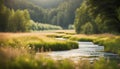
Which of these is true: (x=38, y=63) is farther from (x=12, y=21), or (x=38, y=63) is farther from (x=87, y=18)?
(x=87, y=18)

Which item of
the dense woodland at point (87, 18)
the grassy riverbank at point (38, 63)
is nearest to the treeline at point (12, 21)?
the dense woodland at point (87, 18)

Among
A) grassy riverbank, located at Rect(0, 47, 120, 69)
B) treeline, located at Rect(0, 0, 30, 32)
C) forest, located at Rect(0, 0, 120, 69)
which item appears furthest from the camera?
treeline, located at Rect(0, 0, 30, 32)

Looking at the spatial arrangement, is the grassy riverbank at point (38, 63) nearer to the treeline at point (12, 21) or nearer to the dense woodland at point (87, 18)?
the dense woodland at point (87, 18)

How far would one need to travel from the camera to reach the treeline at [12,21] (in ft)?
257

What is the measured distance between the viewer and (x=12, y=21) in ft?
275

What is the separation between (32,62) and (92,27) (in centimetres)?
6330

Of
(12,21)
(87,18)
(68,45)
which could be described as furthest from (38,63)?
(87,18)

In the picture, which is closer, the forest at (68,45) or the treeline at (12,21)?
the forest at (68,45)

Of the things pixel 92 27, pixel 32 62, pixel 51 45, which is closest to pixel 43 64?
pixel 32 62

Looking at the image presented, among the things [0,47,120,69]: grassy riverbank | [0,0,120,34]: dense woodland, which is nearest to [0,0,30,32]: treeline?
[0,0,120,34]: dense woodland

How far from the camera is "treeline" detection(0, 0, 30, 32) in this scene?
78250 millimetres

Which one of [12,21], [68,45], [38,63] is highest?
[12,21]

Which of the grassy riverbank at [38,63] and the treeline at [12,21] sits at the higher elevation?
the treeline at [12,21]

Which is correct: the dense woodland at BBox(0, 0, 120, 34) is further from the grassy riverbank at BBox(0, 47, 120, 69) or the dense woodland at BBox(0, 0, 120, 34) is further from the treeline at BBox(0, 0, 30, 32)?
the grassy riverbank at BBox(0, 47, 120, 69)
